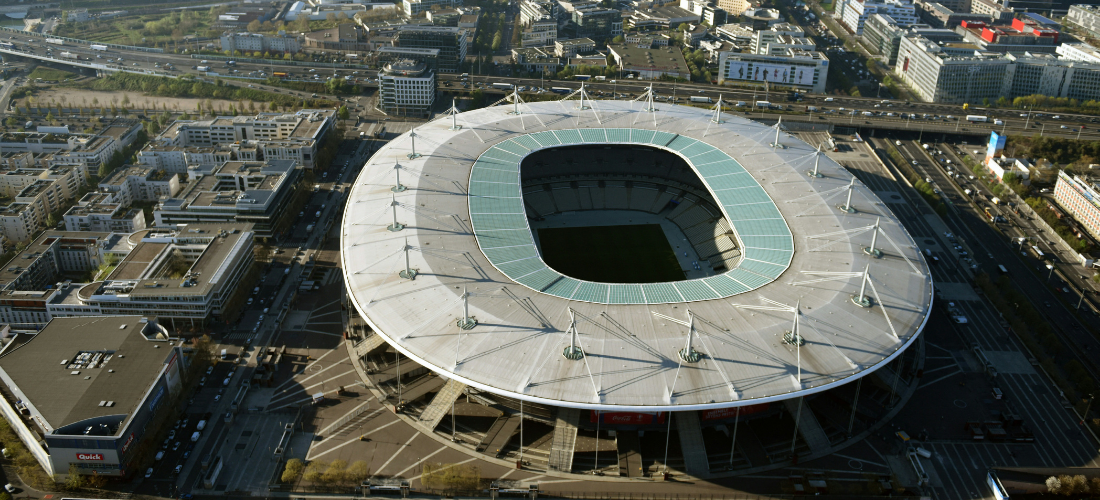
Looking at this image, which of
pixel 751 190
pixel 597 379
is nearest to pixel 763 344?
pixel 597 379

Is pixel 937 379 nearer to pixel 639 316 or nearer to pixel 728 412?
pixel 728 412

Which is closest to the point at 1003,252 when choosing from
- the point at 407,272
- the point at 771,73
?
the point at 771,73

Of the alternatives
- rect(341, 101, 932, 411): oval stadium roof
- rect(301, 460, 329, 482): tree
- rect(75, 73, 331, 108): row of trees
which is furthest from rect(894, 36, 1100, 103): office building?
rect(301, 460, 329, 482): tree

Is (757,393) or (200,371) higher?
(757,393)

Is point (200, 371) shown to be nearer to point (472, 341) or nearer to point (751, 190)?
point (472, 341)

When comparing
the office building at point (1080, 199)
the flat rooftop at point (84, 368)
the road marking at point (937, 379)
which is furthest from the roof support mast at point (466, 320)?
the office building at point (1080, 199)
